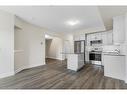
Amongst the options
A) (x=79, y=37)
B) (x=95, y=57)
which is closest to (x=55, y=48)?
(x=79, y=37)

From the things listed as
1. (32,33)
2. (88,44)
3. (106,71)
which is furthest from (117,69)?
(32,33)

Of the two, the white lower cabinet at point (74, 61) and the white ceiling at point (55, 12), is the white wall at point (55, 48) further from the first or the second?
the white ceiling at point (55, 12)

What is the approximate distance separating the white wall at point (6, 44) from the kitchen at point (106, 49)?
8.81 feet

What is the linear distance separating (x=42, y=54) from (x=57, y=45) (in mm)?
2597

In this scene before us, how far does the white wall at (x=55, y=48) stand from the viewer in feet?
25.4

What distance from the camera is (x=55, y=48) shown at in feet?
27.2

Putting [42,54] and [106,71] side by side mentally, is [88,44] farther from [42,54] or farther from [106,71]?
[42,54]

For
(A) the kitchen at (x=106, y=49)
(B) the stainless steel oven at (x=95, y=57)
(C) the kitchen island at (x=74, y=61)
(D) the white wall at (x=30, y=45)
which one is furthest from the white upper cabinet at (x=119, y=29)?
(D) the white wall at (x=30, y=45)

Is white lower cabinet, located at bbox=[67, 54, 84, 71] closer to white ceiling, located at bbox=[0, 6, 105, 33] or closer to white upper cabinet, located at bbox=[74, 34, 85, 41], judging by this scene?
white ceiling, located at bbox=[0, 6, 105, 33]

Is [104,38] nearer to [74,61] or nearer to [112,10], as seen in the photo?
[74,61]

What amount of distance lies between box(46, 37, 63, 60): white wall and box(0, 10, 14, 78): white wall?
4597 millimetres

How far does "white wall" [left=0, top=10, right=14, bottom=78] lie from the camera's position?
10.6 feet

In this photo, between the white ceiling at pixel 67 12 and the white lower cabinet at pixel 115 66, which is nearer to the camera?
the white ceiling at pixel 67 12

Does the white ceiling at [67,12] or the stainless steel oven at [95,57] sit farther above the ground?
the white ceiling at [67,12]
